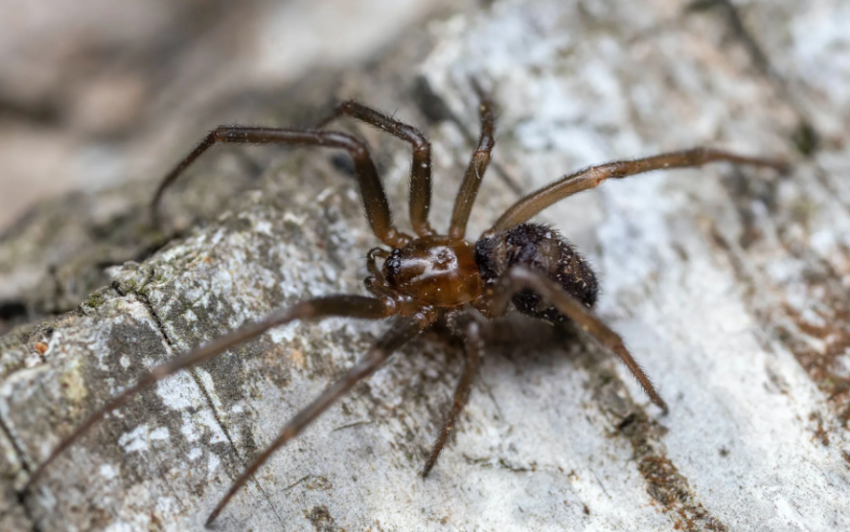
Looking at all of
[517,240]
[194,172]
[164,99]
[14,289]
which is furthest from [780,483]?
[164,99]

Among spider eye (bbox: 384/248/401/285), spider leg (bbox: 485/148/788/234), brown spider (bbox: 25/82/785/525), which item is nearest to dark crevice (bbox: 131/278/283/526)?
brown spider (bbox: 25/82/785/525)

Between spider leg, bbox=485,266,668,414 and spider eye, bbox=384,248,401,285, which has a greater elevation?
spider eye, bbox=384,248,401,285

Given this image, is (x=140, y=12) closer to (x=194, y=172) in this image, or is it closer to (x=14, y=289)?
(x=194, y=172)

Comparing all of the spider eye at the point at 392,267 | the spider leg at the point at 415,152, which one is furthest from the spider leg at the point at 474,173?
the spider eye at the point at 392,267

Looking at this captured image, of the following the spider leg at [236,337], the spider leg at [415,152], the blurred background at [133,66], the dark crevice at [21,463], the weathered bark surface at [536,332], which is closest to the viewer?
the dark crevice at [21,463]

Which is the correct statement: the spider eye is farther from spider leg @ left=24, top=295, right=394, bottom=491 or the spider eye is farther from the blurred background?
the blurred background

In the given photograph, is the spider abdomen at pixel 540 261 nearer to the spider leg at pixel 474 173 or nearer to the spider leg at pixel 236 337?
the spider leg at pixel 474 173

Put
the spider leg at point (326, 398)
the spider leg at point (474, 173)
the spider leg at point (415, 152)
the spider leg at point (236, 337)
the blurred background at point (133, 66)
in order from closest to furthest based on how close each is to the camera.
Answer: the spider leg at point (236, 337)
the spider leg at point (326, 398)
the spider leg at point (415, 152)
the spider leg at point (474, 173)
the blurred background at point (133, 66)

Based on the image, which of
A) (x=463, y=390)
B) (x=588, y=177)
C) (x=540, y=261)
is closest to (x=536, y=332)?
(x=540, y=261)

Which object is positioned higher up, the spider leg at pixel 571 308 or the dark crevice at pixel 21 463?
the dark crevice at pixel 21 463
